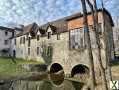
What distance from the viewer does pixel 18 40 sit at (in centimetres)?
4797

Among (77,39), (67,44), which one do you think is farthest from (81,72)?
(77,39)

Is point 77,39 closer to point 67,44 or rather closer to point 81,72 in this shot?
point 67,44

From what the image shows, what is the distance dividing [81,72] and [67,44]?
4950 millimetres

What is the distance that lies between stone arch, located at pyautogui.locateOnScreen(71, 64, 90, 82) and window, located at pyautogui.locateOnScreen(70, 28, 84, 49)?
123 inches

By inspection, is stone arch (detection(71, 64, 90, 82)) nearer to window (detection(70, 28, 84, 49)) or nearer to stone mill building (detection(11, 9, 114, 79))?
stone mill building (detection(11, 9, 114, 79))

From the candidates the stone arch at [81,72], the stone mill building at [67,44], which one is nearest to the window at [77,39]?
the stone mill building at [67,44]

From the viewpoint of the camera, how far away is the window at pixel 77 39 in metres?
26.7

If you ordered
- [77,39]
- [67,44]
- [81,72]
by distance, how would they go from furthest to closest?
[67,44], [81,72], [77,39]

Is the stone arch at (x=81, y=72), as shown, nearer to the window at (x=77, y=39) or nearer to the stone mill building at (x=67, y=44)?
the stone mill building at (x=67, y=44)

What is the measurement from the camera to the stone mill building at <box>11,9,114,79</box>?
25594 mm

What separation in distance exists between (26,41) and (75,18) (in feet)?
64.2

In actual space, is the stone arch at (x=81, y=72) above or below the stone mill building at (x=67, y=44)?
below

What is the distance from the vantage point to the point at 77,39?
27.2m

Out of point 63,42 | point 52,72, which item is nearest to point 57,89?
point 63,42
